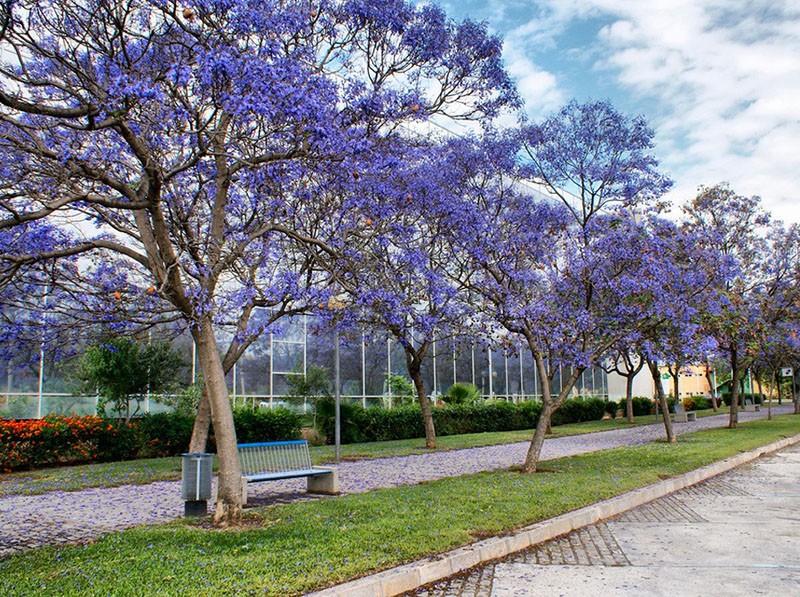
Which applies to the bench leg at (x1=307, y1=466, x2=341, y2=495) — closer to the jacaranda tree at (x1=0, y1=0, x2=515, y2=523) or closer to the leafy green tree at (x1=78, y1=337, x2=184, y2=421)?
the jacaranda tree at (x1=0, y1=0, x2=515, y2=523)

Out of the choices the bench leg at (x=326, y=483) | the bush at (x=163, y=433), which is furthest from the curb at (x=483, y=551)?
the bush at (x=163, y=433)

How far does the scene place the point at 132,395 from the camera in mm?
18375

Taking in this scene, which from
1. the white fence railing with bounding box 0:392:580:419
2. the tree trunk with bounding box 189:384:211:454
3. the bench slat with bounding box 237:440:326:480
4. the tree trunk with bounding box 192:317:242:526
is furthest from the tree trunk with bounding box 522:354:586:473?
the white fence railing with bounding box 0:392:580:419

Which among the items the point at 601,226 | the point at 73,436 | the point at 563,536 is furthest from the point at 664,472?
the point at 73,436

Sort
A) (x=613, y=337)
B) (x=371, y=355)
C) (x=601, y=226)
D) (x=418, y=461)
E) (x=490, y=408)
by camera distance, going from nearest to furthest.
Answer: (x=613, y=337) < (x=601, y=226) < (x=418, y=461) < (x=371, y=355) < (x=490, y=408)

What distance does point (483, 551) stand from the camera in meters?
7.34

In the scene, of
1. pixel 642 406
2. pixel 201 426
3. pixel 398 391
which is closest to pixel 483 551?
pixel 201 426

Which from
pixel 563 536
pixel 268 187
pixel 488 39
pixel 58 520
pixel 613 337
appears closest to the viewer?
pixel 563 536

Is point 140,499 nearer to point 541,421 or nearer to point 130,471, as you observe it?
point 130,471

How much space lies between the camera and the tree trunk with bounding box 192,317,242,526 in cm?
868

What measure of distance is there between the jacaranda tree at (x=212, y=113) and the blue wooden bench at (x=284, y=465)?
229cm

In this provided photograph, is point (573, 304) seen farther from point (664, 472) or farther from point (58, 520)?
point (58, 520)

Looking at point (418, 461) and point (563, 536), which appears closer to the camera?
point (563, 536)

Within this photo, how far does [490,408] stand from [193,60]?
23337 mm
